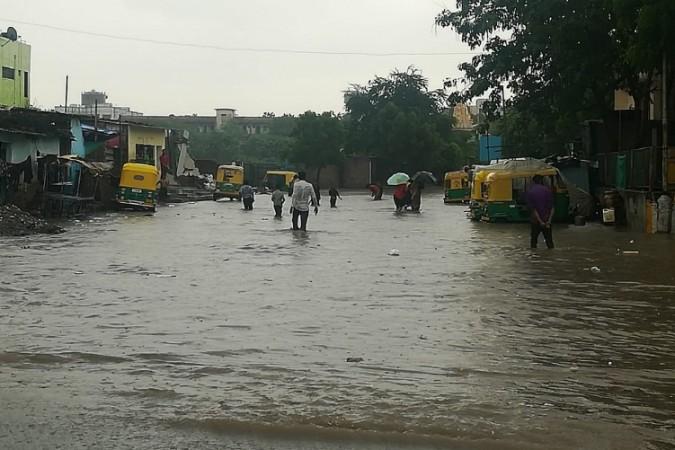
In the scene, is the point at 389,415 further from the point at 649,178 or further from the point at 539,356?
the point at 649,178

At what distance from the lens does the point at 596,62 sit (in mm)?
28562

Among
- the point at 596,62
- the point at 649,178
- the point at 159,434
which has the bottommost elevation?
the point at 159,434

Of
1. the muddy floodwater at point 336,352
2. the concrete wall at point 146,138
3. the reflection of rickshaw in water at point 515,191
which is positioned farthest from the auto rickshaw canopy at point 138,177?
the muddy floodwater at point 336,352

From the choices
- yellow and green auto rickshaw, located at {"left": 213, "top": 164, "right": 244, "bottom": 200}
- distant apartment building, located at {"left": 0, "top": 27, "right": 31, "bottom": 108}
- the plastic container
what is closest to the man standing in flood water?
the plastic container

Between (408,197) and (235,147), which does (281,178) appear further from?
(235,147)

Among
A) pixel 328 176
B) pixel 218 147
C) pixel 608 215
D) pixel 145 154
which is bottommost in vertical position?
pixel 608 215

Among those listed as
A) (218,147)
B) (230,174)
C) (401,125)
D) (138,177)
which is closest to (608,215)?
(138,177)

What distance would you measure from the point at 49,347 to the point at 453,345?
3.72 m

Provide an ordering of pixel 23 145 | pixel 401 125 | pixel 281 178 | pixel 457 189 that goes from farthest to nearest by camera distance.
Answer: pixel 401 125 < pixel 281 178 < pixel 457 189 < pixel 23 145

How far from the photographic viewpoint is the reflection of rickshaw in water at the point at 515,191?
29.5 m

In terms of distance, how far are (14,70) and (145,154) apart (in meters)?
8.98

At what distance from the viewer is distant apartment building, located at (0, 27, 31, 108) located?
52.2 m

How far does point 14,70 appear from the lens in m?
54.5

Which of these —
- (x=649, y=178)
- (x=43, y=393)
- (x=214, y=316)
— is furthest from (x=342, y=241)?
(x=43, y=393)
